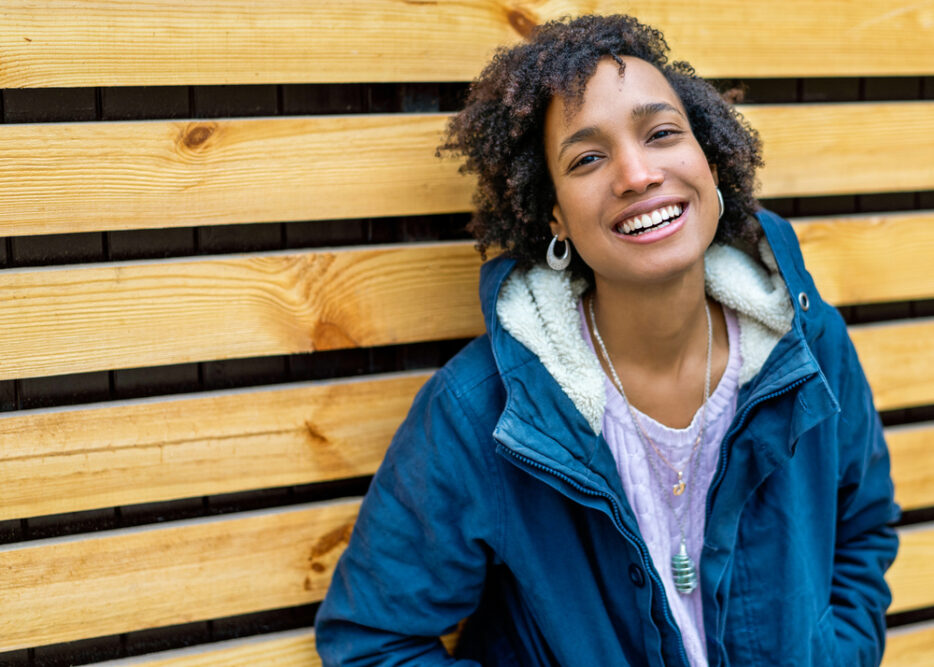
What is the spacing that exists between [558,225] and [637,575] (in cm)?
74

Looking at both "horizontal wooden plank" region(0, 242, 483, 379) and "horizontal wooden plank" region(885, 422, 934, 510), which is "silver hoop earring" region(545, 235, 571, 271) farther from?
"horizontal wooden plank" region(885, 422, 934, 510)

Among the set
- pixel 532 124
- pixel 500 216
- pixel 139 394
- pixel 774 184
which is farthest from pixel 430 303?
pixel 774 184

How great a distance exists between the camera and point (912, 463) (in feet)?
8.25

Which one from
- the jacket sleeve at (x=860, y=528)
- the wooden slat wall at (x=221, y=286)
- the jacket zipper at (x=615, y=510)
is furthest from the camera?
the jacket sleeve at (x=860, y=528)

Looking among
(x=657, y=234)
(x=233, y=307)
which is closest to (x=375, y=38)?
(x=233, y=307)

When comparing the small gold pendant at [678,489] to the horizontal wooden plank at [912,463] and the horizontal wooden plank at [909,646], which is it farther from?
the horizontal wooden plank at [909,646]

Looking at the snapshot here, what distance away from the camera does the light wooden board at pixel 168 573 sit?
191 cm

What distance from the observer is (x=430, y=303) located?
6.97 ft

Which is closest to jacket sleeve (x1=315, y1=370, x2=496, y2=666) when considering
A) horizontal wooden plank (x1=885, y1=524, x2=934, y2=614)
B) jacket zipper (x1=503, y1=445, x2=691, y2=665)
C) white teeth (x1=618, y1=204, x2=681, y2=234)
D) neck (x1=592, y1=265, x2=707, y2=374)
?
jacket zipper (x1=503, y1=445, x2=691, y2=665)

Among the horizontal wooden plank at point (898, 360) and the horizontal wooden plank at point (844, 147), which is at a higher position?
the horizontal wooden plank at point (844, 147)

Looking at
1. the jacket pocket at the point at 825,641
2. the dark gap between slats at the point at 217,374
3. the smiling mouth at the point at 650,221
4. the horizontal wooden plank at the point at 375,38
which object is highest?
the horizontal wooden plank at the point at 375,38

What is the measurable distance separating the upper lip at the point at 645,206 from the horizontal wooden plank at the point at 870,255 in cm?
73

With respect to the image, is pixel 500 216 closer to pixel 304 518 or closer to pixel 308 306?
pixel 308 306

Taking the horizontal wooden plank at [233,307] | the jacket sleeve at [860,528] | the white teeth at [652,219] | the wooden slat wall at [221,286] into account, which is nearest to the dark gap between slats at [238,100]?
the wooden slat wall at [221,286]
